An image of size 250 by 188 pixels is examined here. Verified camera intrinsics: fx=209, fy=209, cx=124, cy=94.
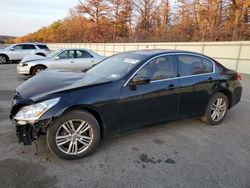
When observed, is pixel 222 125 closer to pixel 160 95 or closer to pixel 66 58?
pixel 160 95

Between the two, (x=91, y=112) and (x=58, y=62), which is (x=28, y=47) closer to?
(x=58, y=62)

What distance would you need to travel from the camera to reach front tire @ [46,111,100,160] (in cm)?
279

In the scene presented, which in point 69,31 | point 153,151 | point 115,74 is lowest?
point 153,151

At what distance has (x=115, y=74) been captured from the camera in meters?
3.41

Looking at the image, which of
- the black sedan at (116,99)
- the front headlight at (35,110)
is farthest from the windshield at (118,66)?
the front headlight at (35,110)

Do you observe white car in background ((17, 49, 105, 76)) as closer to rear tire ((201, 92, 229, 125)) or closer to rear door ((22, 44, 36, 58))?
rear tire ((201, 92, 229, 125))

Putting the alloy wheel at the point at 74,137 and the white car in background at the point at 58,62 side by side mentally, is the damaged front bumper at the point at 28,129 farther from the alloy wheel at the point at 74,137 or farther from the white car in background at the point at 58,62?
the white car in background at the point at 58,62

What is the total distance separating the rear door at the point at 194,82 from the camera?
3816mm

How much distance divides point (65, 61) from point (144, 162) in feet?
23.6

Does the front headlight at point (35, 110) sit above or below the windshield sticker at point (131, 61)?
below

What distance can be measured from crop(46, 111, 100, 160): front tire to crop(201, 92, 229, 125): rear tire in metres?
2.40

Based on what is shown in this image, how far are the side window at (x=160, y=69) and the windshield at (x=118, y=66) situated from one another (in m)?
0.18

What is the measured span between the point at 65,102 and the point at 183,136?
221cm

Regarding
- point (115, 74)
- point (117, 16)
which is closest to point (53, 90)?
point (115, 74)
